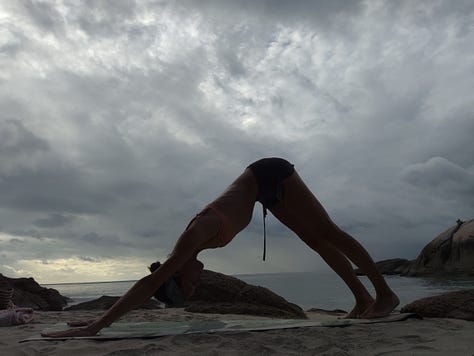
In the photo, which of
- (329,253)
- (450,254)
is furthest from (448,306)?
(450,254)

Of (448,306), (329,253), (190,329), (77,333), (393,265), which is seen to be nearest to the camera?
(77,333)

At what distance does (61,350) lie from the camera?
9.44ft

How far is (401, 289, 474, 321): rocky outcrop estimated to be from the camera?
4176 millimetres

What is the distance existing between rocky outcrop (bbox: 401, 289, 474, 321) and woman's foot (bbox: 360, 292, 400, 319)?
1.44ft

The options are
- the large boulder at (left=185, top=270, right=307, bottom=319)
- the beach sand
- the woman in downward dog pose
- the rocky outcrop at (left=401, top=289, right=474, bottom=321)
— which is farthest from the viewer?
the large boulder at (left=185, top=270, right=307, bottom=319)

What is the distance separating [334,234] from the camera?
4.17 m

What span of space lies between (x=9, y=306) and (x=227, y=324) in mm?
3141

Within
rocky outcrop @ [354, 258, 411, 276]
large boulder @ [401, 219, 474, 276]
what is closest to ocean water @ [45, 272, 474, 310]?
large boulder @ [401, 219, 474, 276]

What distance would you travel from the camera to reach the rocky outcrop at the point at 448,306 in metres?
4.18

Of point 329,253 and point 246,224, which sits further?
point 329,253

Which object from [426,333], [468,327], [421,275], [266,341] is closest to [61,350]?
[266,341]

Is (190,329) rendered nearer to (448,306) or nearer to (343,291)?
(448,306)

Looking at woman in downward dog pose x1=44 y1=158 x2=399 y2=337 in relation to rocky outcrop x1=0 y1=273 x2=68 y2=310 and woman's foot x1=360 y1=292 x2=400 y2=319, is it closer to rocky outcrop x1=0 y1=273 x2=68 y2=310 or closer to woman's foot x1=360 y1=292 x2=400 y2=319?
woman's foot x1=360 y1=292 x2=400 y2=319

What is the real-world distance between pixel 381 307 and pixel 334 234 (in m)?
0.82
